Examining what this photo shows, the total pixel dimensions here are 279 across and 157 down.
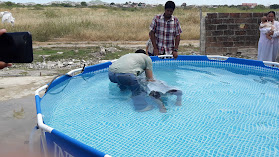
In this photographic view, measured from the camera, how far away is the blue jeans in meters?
4.17

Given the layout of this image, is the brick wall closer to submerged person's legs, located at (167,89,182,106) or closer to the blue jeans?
submerged person's legs, located at (167,89,182,106)

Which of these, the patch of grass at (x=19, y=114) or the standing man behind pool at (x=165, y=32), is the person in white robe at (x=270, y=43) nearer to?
the standing man behind pool at (x=165, y=32)

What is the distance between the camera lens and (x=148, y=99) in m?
4.24

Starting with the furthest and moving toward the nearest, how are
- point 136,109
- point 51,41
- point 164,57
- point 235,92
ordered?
point 51,41, point 164,57, point 235,92, point 136,109

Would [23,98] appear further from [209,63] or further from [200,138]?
[209,63]

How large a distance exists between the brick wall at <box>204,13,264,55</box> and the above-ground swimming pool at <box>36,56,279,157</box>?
408 centimetres

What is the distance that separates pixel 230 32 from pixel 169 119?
23.1ft

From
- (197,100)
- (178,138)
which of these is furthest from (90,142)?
(197,100)

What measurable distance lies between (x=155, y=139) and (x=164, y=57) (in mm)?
3506

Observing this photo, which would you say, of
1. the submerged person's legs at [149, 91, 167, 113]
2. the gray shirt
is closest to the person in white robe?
the gray shirt

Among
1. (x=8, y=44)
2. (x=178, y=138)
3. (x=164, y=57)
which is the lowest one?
(x=178, y=138)

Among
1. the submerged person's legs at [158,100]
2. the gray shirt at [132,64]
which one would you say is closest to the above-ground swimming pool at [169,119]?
the submerged person's legs at [158,100]

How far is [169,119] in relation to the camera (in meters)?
3.80

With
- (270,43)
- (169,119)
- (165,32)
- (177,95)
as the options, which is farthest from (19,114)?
(270,43)
